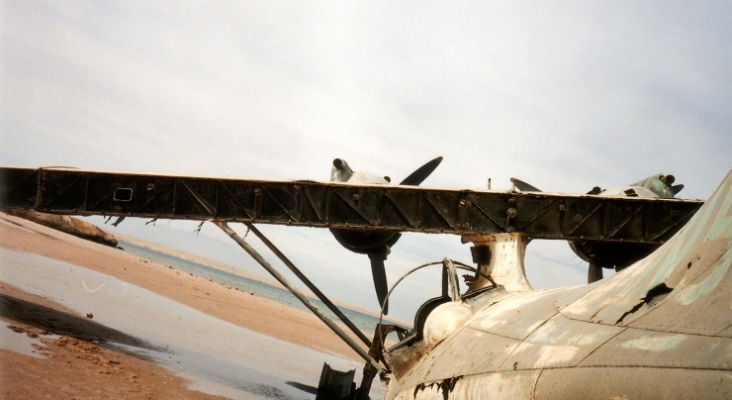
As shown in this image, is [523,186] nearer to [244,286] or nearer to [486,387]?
[486,387]

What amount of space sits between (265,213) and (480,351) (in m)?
7.45

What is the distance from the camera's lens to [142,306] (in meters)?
20.9

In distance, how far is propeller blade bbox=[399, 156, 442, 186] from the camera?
1162 cm

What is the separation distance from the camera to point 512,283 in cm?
785

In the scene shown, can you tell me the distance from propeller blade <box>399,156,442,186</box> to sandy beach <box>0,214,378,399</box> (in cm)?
594

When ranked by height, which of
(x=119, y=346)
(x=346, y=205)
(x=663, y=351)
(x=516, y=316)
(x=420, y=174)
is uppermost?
(x=420, y=174)

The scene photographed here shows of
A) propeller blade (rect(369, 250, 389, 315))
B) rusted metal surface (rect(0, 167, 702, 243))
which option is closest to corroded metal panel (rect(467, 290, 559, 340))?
rusted metal surface (rect(0, 167, 702, 243))

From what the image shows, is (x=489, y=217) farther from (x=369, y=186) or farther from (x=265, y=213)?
(x=265, y=213)

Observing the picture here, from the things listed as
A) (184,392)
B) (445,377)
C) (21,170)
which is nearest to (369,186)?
Answer: (184,392)

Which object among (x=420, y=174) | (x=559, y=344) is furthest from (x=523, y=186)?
(x=559, y=344)

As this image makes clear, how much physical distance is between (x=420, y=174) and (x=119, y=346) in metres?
8.25

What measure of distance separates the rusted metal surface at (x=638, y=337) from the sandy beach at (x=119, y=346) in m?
6.49

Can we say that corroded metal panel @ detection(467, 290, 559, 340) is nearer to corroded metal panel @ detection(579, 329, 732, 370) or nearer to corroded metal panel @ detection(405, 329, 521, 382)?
corroded metal panel @ detection(405, 329, 521, 382)

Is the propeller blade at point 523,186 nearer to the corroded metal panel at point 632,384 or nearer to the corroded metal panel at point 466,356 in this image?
the corroded metal panel at point 466,356
